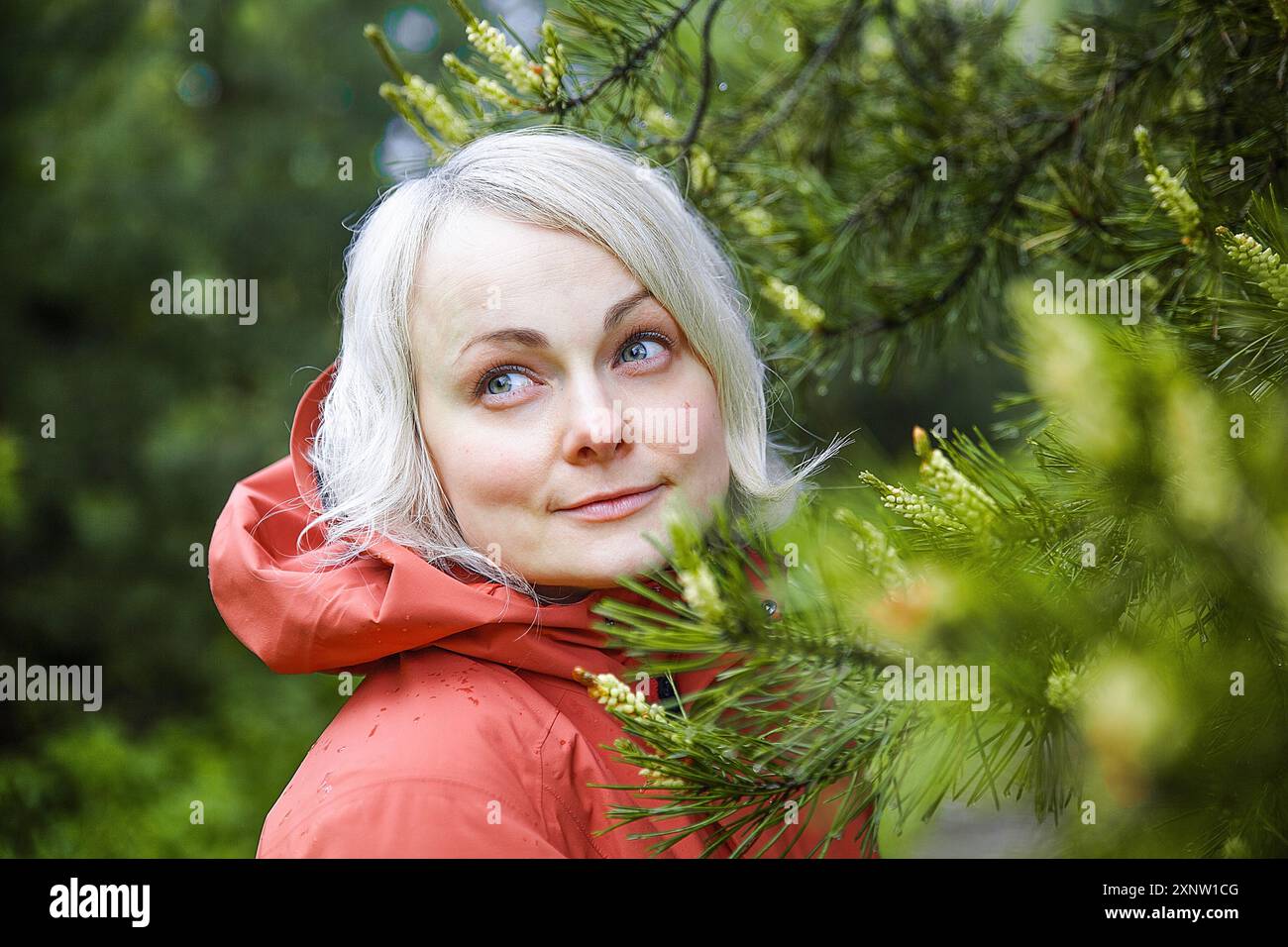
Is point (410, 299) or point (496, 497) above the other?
point (410, 299)

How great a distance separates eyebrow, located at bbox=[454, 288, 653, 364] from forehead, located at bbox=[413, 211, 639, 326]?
13 mm

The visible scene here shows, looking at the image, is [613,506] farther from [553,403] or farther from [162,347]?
[162,347]

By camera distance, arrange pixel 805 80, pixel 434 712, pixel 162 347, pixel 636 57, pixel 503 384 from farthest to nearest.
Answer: pixel 162 347, pixel 805 80, pixel 636 57, pixel 503 384, pixel 434 712

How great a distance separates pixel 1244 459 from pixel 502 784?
0.73 meters

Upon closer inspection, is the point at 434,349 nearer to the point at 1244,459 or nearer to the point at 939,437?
the point at 939,437

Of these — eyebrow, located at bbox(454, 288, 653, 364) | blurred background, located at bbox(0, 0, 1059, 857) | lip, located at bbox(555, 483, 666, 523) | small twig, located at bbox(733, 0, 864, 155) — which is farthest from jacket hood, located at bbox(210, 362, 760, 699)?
blurred background, located at bbox(0, 0, 1059, 857)

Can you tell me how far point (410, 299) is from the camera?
1.27m

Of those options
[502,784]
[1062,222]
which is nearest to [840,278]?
[1062,222]

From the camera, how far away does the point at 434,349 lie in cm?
123

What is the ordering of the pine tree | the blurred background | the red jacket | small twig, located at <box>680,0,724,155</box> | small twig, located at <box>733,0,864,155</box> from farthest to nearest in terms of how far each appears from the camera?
the blurred background
small twig, located at <box>733,0,864,155</box>
small twig, located at <box>680,0,724,155</box>
the red jacket
the pine tree

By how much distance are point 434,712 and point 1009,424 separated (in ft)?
2.85

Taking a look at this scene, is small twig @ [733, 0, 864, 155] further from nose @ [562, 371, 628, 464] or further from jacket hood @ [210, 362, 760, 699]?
jacket hood @ [210, 362, 760, 699]

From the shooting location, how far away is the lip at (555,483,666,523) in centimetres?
116

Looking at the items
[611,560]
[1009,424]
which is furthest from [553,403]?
[1009,424]
